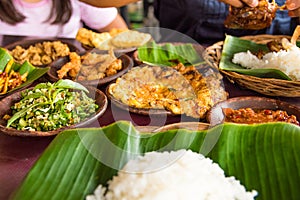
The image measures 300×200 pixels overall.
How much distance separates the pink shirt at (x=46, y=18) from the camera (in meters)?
3.21

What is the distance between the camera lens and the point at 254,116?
1.84m

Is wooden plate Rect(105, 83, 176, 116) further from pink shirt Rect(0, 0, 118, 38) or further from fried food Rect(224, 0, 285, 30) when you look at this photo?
pink shirt Rect(0, 0, 118, 38)

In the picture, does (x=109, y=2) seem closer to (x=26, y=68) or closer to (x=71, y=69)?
(x=71, y=69)

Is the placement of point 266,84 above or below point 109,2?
below

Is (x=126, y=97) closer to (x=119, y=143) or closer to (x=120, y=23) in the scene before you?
(x=119, y=143)

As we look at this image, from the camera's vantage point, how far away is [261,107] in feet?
6.44

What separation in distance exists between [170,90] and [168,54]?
0.49 m

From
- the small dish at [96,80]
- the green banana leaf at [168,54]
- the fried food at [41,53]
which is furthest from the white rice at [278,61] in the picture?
the fried food at [41,53]

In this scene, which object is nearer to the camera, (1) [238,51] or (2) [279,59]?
(2) [279,59]

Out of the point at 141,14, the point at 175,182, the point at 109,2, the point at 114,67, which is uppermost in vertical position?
the point at 109,2

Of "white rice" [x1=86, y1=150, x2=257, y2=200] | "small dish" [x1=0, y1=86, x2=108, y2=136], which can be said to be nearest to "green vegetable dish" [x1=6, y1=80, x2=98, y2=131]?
"small dish" [x1=0, y1=86, x2=108, y2=136]

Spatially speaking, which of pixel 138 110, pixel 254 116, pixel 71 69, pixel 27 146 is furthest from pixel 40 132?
pixel 254 116

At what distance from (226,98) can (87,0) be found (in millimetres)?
1146

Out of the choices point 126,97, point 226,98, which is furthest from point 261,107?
point 126,97
